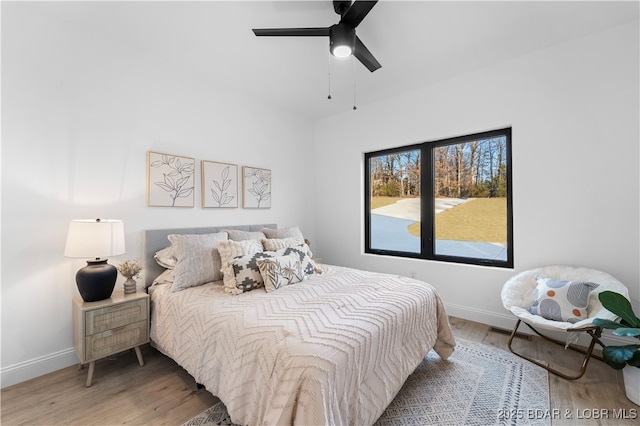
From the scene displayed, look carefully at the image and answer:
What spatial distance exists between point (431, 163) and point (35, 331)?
13.8 ft

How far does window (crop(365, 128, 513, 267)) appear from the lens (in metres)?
3.03

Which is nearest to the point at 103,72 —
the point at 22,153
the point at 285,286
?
the point at 22,153

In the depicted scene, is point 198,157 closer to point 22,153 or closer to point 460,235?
point 22,153

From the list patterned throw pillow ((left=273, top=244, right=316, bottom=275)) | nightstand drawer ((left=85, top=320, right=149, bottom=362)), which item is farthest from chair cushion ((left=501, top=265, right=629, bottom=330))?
nightstand drawer ((left=85, top=320, right=149, bottom=362))

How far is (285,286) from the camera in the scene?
2.25 m

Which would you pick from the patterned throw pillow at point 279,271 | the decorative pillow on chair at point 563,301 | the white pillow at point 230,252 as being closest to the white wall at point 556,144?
the decorative pillow on chair at point 563,301

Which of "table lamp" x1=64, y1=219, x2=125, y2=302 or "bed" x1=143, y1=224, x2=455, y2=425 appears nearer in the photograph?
"bed" x1=143, y1=224, x2=455, y2=425

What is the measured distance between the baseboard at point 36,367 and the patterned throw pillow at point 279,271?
172 cm

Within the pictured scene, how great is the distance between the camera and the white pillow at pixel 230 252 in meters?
2.21

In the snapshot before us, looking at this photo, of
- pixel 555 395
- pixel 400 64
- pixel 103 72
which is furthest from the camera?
pixel 400 64

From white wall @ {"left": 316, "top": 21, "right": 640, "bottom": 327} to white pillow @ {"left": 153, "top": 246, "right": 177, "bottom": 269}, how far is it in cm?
270

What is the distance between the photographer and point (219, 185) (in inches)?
126

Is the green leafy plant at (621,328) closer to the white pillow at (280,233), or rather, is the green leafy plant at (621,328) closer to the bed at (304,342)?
the bed at (304,342)

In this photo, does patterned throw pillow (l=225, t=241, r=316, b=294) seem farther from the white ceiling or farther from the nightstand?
the white ceiling
